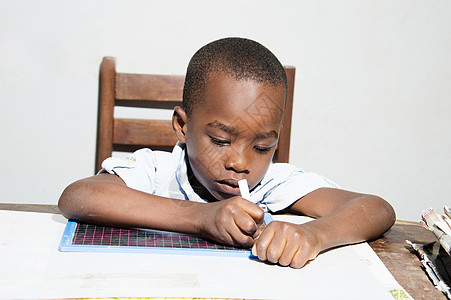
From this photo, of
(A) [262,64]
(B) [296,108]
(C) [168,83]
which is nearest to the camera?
(A) [262,64]

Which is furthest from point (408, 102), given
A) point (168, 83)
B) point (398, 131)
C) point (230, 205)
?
point (230, 205)

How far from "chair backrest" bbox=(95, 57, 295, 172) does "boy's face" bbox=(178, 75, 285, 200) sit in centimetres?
53

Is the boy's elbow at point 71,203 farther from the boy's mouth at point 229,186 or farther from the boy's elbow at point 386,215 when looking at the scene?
the boy's elbow at point 386,215

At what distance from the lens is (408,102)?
1.76 meters

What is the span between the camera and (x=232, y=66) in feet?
3.23

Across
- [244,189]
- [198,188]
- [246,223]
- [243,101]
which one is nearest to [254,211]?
[246,223]

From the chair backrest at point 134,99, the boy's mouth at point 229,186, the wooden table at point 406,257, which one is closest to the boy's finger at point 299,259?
the wooden table at point 406,257

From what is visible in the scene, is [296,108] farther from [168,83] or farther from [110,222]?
[110,222]

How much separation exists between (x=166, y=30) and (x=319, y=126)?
1.91 ft

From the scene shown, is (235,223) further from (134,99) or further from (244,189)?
(134,99)

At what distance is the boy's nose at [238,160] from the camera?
94cm

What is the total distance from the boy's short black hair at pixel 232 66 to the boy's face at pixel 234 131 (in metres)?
0.02

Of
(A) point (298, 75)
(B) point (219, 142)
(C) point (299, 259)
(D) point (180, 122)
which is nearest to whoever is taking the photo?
(C) point (299, 259)

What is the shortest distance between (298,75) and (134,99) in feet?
1.74
